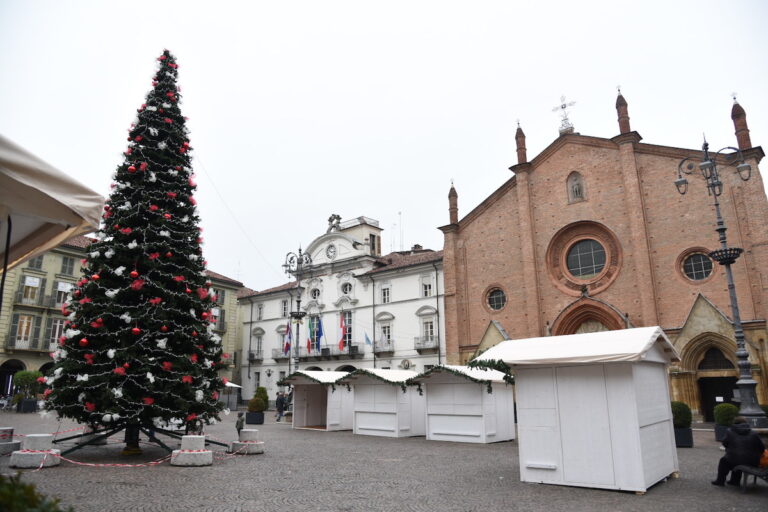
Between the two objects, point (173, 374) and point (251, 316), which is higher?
point (251, 316)

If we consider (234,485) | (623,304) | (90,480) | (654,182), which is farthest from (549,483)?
(654,182)

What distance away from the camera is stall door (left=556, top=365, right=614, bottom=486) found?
9156 millimetres

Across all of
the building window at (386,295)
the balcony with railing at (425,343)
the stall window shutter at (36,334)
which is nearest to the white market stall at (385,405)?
the balcony with railing at (425,343)

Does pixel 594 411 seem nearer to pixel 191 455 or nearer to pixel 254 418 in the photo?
pixel 191 455

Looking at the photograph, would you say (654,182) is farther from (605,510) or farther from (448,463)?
(605,510)

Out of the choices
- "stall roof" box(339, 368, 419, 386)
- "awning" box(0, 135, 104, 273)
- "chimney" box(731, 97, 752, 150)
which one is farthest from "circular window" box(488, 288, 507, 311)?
"awning" box(0, 135, 104, 273)

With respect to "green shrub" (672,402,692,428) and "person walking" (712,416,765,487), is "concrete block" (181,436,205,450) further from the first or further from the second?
"green shrub" (672,402,692,428)

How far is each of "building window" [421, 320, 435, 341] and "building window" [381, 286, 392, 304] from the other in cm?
379

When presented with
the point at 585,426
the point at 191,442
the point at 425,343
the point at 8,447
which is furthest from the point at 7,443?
the point at 425,343

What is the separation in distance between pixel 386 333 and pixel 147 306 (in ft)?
92.1

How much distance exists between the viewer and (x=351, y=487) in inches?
374

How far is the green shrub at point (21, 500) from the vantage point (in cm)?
273

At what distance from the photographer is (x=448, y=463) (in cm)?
1281

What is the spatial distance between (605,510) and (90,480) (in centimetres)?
875
